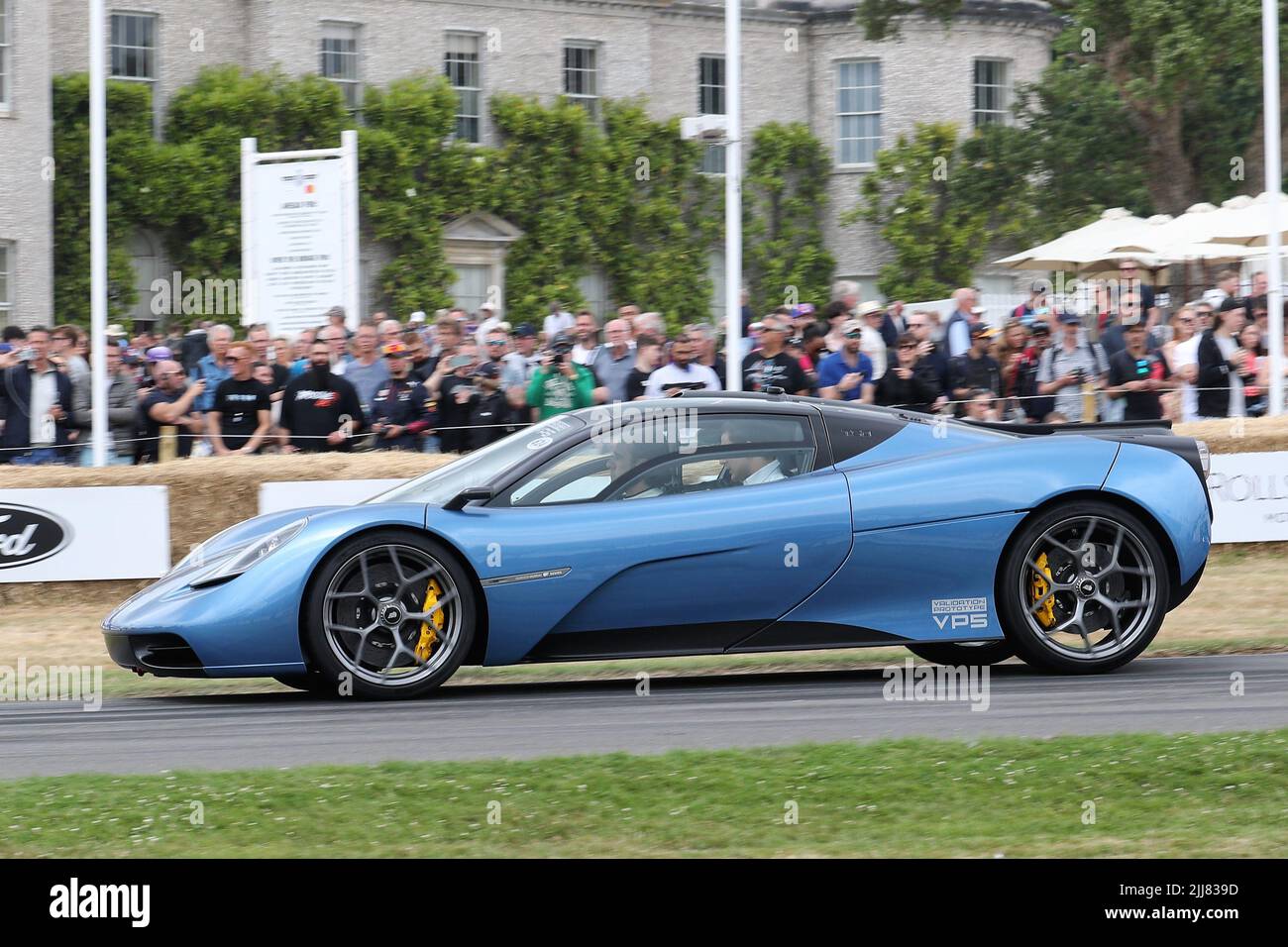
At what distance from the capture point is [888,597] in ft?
30.0

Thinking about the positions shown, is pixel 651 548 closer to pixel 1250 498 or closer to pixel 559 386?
pixel 559 386

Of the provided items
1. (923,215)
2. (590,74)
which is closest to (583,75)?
(590,74)

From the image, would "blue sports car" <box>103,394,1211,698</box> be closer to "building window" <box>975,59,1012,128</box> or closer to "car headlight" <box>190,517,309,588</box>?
"car headlight" <box>190,517,309,588</box>

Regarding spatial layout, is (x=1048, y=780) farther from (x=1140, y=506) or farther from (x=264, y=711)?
(x=264, y=711)

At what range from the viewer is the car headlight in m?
8.86

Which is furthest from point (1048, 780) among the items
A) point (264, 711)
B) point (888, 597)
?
point (264, 711)

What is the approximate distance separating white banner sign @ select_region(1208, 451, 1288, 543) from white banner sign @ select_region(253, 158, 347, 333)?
1068cm

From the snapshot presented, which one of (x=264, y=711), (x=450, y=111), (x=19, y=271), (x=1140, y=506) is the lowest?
(x=264, y=711)

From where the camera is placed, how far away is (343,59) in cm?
3338

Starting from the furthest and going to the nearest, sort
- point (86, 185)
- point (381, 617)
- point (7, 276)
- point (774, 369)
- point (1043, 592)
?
point (86, 185), point (7, 276), point (774, 369), point (1043, 592), point (381, 617)

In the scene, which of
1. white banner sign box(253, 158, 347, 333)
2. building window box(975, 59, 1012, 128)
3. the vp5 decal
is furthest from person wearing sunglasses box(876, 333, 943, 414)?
building window box(975, 59, 1012, 128)

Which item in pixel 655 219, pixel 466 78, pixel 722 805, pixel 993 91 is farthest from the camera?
pixel 993 91

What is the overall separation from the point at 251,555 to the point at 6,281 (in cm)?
2185

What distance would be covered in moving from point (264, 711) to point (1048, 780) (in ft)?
12.3
